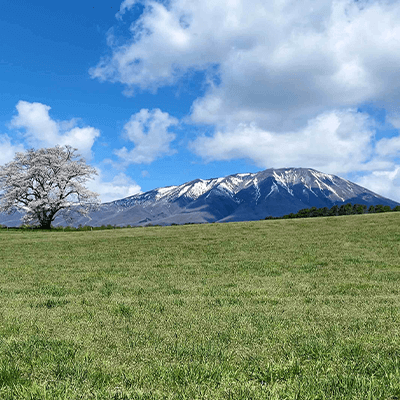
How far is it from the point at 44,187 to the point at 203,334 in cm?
7024

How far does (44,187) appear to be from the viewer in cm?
6925

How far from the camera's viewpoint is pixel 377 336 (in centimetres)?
727

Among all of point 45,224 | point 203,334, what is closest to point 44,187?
point 45,224

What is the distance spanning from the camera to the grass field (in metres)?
5.28

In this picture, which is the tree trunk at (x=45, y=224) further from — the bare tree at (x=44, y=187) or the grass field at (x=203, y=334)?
the grass field at (x=203, y=334)

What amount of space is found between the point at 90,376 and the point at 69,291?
8.09 meters

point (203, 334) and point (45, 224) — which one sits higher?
point (45, 224)

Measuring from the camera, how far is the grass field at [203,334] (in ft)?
17.3

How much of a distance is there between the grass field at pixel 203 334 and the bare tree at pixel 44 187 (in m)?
54.7

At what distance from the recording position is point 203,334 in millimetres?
7633

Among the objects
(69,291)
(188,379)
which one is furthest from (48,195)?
(188,379)

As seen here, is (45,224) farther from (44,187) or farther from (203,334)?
(203,334)

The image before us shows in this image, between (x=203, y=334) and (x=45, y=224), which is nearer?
(x=203, y=334)

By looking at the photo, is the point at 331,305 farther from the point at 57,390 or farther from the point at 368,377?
the point at 57,390
